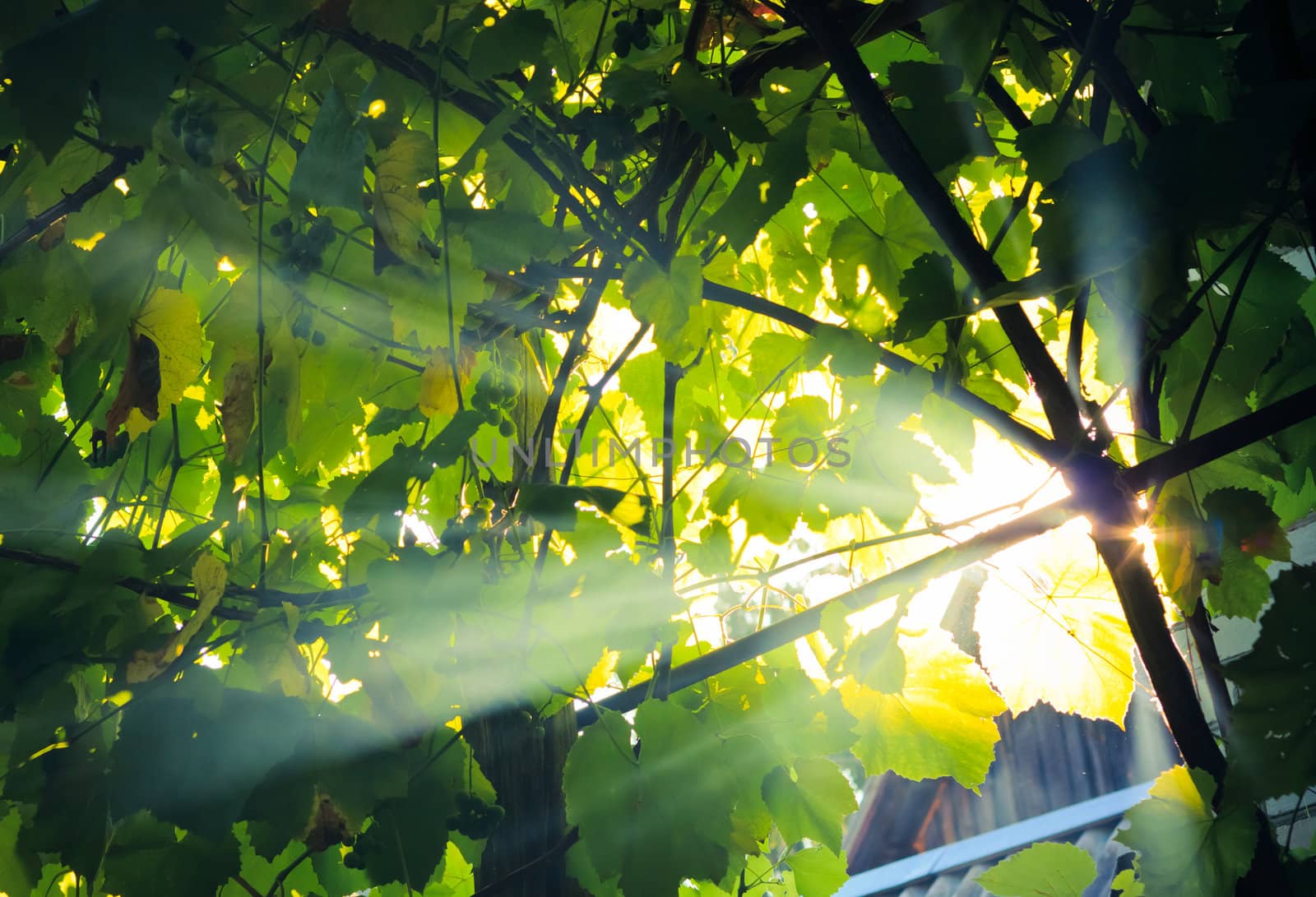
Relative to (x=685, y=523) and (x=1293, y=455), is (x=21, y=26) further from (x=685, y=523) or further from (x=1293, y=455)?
(x=1293, y=455)

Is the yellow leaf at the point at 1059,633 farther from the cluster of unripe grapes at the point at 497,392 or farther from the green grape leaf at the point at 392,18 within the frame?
the green grape leaf at the point at 392,18

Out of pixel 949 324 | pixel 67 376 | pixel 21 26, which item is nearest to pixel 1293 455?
pixel 949 324

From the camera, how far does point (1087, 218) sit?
26.7 inches

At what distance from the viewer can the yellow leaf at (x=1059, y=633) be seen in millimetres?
1184

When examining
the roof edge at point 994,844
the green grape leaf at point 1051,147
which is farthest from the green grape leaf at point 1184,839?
the roof edge at point 994,844

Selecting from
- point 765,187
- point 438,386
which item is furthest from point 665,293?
point 438,386

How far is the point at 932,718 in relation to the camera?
1135 mm

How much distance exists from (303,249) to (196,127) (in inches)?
6.0

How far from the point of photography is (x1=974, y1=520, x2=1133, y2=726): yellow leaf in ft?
3.88

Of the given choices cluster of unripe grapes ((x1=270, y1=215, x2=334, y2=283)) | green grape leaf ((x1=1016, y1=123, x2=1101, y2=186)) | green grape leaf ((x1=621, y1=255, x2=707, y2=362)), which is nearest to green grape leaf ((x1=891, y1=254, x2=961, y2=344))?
green grape leaf ((x1=1016, y1=123, x2=1101, y2=186))

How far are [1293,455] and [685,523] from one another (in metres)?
0.82

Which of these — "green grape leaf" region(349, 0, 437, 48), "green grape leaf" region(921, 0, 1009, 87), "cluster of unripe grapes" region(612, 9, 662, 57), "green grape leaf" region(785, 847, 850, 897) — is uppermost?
"cluster of unripe grapes" region(612, 9, 662, 57)

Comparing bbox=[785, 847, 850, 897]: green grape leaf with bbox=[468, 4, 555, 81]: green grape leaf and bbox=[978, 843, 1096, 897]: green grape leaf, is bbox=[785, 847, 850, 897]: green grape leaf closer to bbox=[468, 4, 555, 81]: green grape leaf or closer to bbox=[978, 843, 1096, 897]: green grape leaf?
bbox=[978, 843, 1096, 897]: green grape leaf

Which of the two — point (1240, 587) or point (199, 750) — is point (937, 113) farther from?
point (199, 750)
